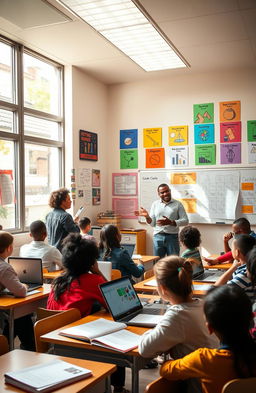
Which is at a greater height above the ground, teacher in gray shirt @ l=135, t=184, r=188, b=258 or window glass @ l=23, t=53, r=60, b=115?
window glass @ l=23, t=53, r=60, b=115

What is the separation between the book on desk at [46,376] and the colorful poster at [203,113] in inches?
218

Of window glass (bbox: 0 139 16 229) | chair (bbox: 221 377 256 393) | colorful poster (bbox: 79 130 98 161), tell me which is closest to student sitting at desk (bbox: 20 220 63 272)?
window glass (bbox: 0 139 16 229)

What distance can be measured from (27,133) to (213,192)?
2.90m

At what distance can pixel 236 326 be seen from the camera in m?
1.61

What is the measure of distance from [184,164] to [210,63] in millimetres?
1572

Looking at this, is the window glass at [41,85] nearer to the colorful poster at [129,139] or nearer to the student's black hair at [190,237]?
the colorful poster at [129,139]

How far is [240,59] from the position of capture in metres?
6.11

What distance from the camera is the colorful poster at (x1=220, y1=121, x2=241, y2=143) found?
259 inches

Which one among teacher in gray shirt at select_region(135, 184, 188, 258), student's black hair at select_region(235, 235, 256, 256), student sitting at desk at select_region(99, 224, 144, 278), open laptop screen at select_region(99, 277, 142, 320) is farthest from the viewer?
teacher in gray shirt at select_region(135, 184, 188, 258)

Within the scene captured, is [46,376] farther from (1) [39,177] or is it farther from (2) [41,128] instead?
(2) [41,128]

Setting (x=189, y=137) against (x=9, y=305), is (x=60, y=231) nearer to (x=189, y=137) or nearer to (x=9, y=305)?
(x=9, y=305)

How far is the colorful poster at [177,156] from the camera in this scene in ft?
22.7

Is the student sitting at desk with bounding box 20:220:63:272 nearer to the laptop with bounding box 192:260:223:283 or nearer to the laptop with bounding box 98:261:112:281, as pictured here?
the laptop with bounding box 98:261:112:281

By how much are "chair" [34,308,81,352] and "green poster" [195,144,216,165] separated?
466 cm
